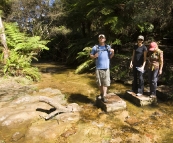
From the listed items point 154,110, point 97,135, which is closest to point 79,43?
point 154,110

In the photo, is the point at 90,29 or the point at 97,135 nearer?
the point at 97,135

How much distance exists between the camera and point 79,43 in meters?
11.6

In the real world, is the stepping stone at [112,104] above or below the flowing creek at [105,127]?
above

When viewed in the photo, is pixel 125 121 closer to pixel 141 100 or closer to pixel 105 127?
pixel 105 127

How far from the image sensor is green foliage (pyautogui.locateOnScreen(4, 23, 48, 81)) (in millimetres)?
8695

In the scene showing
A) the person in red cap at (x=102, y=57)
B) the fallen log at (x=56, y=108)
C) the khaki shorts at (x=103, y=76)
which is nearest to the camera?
the fallen log at (x=56, y=108)

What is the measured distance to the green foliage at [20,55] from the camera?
8.70 m

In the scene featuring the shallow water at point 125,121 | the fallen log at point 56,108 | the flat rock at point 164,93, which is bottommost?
the shallow water at point 125,121

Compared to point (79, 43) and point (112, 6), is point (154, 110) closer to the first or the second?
point (112, 6)

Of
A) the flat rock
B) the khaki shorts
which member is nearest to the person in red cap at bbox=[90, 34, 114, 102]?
the khaki shorts

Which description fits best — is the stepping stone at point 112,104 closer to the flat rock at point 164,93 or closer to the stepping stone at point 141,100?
the stepping stone at point 141,100

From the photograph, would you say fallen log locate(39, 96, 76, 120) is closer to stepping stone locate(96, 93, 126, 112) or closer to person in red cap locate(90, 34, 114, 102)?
stepping stone locate(96, 93, 126, 112)

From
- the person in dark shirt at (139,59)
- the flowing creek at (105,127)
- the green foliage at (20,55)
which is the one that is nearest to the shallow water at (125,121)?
the flowing creek at (105,127)

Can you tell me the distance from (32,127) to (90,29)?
1033 centimetres
